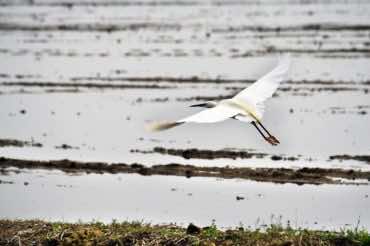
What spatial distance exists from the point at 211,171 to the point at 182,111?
7.82 feet

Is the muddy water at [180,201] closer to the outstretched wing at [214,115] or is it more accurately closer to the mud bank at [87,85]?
the outstretched wing at [214,115]

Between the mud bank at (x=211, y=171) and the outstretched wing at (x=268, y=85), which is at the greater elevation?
the outstretched wing at (x=268, y=85)

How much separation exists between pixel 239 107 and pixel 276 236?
3.31ft

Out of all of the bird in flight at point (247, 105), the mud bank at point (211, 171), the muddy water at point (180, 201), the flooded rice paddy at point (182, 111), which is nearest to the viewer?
the bird in flight at point (247, 105)

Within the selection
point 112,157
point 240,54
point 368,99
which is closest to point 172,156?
point 112,157

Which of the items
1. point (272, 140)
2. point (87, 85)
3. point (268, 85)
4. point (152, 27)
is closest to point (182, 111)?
point (87, 85)

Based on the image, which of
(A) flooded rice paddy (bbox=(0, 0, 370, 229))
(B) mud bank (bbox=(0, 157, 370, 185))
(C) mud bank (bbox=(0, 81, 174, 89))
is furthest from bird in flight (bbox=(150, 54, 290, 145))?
(C) mud bank (bbox=(0, 81, 174, 89))

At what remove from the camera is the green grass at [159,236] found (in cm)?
448

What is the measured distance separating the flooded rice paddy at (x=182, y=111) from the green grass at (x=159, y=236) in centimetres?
91

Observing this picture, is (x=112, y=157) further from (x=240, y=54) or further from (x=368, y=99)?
(x=240, y=54)

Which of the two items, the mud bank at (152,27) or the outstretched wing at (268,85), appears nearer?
the outstretched wing at (268,85)

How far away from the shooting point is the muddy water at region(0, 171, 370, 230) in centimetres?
579

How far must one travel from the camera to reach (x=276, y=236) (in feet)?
15.3

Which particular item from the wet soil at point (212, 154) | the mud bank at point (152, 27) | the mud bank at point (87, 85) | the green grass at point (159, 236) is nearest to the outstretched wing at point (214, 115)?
the green grass at point (159, 236)
